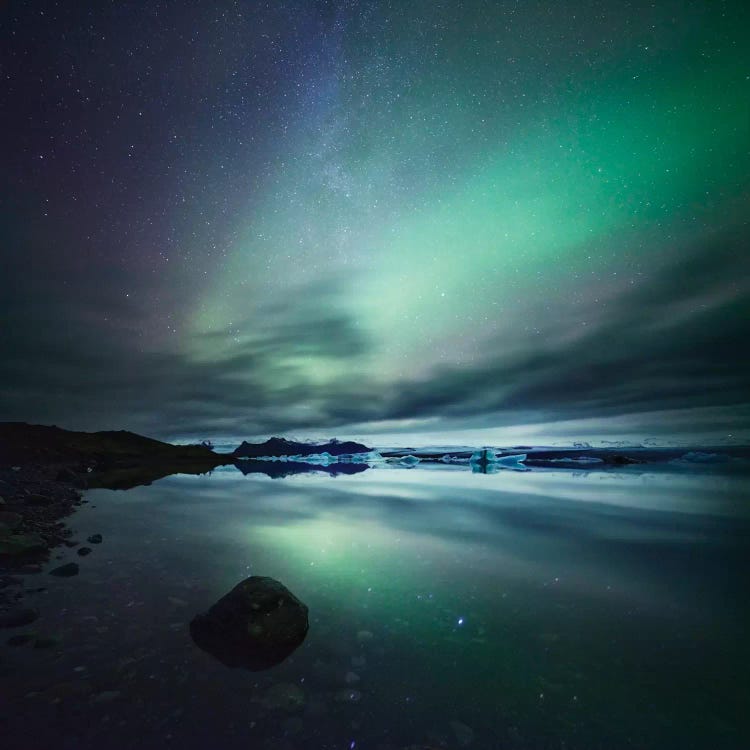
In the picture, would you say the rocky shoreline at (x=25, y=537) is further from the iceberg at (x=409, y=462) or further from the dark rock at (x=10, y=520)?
the iceberg at (x=409, y=462)

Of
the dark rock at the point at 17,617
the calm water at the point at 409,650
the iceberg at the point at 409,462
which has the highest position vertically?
the iceberg at the point at 409,462

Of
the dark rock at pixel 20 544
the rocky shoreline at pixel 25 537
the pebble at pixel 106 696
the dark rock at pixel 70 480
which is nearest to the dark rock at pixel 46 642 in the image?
the rocky shoreline at pixel 25 537

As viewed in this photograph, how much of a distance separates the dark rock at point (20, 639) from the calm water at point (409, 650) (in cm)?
18

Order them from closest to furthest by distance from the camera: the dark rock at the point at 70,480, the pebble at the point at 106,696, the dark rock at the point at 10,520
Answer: the pebble at the point at 106,696, the dark rock at the point at 10,520, the dark rock at the point at 70,480

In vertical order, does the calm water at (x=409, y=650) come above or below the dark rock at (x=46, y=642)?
below

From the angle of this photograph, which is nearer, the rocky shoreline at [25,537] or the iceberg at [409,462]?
the rocky shoreline at [25,537]

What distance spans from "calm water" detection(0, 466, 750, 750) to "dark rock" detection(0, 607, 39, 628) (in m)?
0.15

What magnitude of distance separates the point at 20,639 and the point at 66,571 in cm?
278

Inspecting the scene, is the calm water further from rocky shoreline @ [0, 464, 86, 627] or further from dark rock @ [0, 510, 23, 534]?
dark rock @ [0, 510, 23, 534]

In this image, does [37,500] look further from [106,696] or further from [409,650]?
[409,650]

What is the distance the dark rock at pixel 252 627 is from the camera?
13.4ft

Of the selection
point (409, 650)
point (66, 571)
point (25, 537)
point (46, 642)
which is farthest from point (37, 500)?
point (409, 650)

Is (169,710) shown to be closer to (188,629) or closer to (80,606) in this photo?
(188,629)

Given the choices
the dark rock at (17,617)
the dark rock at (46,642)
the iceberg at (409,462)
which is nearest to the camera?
the dark rock at (46,642)
